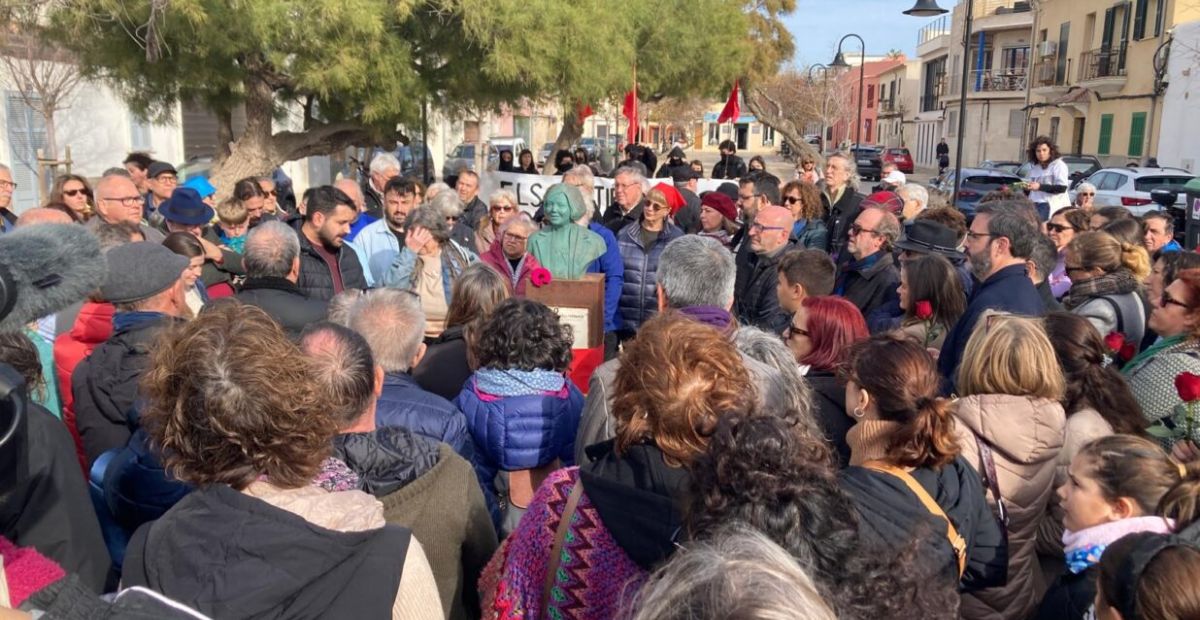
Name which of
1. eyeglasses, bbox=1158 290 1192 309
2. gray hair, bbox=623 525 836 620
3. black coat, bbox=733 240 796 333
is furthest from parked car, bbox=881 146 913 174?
gray hair, bbox=623 525 836 620

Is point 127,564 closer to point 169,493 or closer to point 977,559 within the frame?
point 169,493

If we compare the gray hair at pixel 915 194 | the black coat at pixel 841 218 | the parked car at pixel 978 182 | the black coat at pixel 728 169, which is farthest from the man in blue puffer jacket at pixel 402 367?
the parked car at pixel 978 182

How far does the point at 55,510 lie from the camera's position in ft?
7.07

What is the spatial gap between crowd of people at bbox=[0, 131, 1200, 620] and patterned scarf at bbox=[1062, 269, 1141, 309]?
2 centimetres

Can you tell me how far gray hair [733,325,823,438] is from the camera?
8.80 ft

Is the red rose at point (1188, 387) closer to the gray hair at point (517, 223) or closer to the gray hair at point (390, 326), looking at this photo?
the gray hair at point (390, 326)

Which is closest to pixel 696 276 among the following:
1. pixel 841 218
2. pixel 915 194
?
pixel 841 218

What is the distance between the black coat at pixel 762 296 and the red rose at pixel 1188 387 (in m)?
2.17

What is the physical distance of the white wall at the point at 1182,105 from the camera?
2508cm

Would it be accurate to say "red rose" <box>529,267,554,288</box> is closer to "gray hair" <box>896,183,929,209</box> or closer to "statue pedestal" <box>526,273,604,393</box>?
"statue pedestal" <box>526,273,604,393</box>

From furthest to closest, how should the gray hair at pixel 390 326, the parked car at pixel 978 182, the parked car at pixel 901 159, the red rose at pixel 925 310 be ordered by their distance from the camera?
the parked car at pixel 901 159 < the parked car at pixel 978 182 < the red rose at pixel 925 310 < the gray hair at pixel 390 326

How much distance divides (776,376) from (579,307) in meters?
2.05

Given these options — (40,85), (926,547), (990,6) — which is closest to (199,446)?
(926,547)

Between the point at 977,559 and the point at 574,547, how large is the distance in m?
1.26
